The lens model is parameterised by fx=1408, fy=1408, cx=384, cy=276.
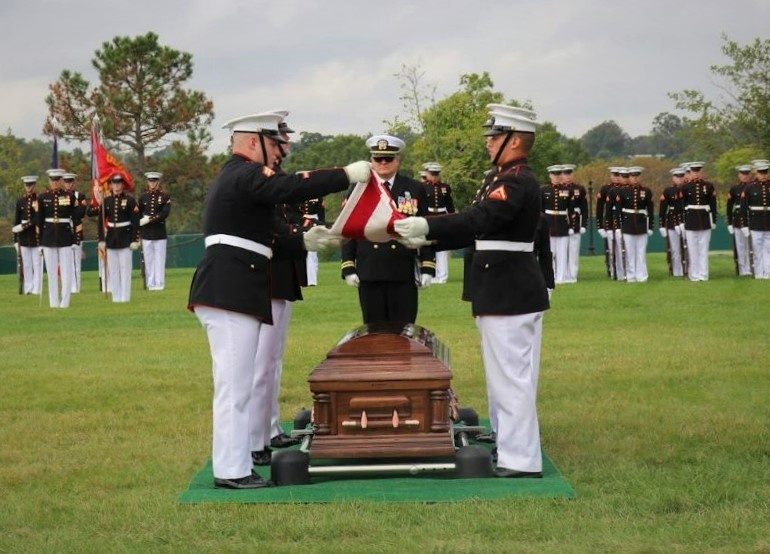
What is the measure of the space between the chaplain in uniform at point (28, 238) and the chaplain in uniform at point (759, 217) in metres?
13.2

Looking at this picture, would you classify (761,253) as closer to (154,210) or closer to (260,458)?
(154,210)

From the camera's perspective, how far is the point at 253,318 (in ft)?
25.6

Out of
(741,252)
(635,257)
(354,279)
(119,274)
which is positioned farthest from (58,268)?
(354,279)

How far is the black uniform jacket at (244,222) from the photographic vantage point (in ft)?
24.9

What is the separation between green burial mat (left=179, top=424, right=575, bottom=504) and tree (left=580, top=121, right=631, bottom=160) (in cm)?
13687

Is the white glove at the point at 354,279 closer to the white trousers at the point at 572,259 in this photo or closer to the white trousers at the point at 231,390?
the white trousers at the point at 231,390

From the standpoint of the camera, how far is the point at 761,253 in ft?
86.7

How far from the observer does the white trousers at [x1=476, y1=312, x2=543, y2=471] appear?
25.9 feet

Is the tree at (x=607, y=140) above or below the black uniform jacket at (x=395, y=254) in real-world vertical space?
above

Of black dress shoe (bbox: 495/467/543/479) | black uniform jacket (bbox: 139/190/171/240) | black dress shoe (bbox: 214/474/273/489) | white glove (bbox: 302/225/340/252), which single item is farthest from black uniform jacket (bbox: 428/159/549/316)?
black uniform jacket (bbox: 139/190/171/240)

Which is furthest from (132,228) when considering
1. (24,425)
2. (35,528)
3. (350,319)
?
(35,528)

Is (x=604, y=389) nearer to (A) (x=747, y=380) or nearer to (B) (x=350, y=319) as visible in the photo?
(A) (x=747, y=380)

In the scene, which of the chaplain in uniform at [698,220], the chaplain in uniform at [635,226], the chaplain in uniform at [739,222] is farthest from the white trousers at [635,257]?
the chaplain in uniform at [739,222]

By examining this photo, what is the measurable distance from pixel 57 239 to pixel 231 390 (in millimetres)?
16647
